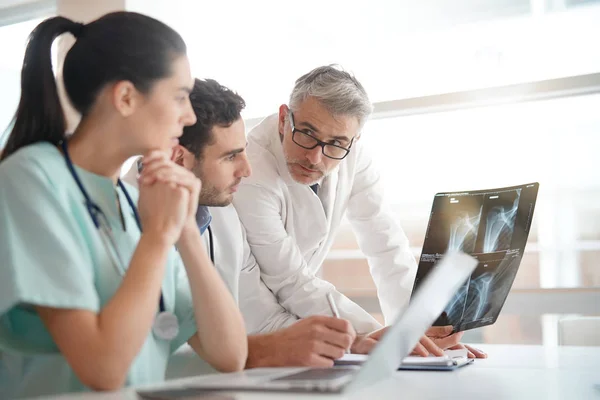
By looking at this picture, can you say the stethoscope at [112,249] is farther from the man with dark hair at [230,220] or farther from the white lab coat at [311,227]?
the white lab coat at [311,227]

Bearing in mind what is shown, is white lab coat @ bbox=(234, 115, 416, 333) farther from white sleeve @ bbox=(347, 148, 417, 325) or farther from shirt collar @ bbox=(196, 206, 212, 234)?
shirt collar @ bbox=(196, 206, 212, 234)

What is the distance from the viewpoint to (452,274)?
0.91 metres

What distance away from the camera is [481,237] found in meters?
1.63

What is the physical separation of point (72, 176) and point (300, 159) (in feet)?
3.54

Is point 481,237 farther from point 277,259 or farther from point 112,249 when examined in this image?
point 112,249

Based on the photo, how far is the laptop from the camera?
33.3 inches

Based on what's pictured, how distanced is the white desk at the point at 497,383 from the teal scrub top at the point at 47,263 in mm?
135

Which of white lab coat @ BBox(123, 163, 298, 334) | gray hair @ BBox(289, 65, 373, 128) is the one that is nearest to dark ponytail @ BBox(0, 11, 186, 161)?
white lab coat @ BBox(123, 163, 298, 334)

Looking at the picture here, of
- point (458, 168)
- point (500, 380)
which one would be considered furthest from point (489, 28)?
point (500, 380)

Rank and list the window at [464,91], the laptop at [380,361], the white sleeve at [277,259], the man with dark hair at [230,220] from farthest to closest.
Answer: the window at [464,91], the white sleeve at [277,259], the man with dark hair at [230,220], the laptop at [380,361]

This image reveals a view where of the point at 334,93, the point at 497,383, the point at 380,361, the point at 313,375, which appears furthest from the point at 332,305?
the point at 380,361

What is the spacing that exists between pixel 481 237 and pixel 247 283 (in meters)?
0.73

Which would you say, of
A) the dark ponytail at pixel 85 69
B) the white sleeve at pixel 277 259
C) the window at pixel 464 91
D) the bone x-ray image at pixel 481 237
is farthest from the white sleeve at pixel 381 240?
the dark ponytail at pixel 85 69

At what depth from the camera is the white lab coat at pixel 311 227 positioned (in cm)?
200
